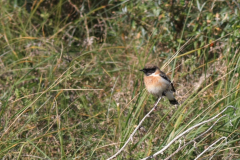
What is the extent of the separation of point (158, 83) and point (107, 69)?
4.50ft

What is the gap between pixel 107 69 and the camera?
17.0ft

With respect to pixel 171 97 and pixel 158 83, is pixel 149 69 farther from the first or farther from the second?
pixel 171 97

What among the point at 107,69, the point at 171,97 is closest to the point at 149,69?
the point at 171,97

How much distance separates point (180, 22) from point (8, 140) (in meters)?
2.79

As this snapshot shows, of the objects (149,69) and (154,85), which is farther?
(149,69)

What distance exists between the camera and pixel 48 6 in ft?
20.1

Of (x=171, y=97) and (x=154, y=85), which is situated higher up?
(x=154, y=85)

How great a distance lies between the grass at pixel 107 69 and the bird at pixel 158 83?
0.39 feet

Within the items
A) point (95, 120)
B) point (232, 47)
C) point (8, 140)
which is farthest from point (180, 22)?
point (8, 140)

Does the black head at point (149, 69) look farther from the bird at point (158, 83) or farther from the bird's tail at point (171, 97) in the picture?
the bird's tail at point (171, 97)

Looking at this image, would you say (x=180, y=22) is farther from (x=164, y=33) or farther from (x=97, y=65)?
(x=97, y=65)

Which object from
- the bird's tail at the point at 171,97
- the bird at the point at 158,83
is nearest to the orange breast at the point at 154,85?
the bird at the point at 158,83

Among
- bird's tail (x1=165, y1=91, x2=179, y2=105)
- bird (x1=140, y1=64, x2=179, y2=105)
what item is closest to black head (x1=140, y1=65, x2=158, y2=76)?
bird (x1=140, y1=64, x2=179, y2=105)

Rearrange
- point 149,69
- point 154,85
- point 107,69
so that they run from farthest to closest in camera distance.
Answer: point 107,69, point 149,69, point 154,85
